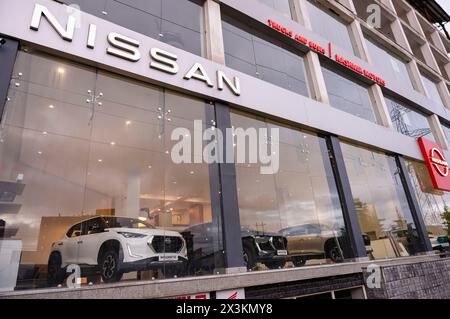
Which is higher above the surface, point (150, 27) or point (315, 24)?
point (315, 24)

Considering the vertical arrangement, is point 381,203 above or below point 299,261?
above

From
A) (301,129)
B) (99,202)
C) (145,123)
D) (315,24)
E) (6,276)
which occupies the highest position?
(315,24)

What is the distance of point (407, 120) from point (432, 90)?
6.41 m

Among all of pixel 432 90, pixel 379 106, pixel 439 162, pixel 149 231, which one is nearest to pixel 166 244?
pixel 149 231

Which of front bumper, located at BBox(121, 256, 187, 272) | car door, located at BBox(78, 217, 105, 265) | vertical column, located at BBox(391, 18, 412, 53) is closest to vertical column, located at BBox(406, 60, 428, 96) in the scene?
vertical column, located at BBox(391, 18, 412, 53)

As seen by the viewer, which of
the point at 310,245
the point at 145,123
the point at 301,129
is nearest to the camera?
the point at 145,123

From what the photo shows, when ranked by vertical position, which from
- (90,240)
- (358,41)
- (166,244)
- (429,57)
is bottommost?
(166,244)

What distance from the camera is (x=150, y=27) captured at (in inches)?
261

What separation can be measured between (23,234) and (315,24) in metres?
12.1

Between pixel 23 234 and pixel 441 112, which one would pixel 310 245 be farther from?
pixel 441 112

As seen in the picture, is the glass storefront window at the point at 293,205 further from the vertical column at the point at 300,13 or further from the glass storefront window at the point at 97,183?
the vertical column at the point at 300,13

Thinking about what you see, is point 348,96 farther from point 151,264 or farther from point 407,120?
point 151,264

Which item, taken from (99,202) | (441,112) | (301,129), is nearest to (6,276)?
(99,202)

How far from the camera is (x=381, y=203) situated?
32.3ft
